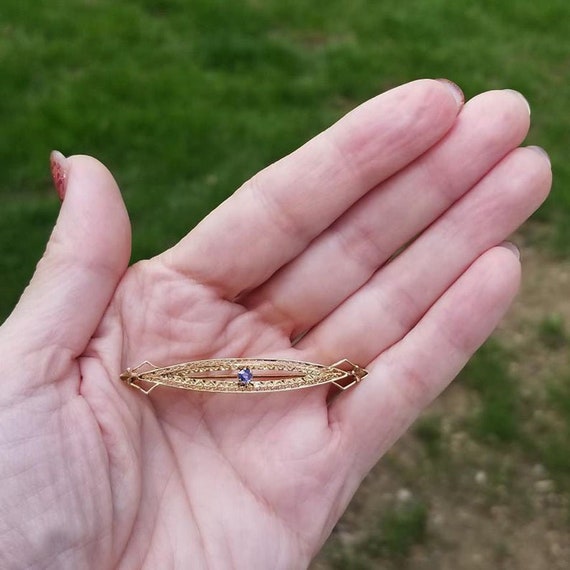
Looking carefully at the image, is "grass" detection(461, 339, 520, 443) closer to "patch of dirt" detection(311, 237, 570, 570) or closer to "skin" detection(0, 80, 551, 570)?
"patch of dirt" detection(311, 237, 570, 570)

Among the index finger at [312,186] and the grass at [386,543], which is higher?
the index finger at [312,186]

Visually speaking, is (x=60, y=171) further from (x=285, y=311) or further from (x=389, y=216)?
(x=389, y=216)

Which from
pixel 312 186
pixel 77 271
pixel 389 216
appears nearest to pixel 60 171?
pixel 77 271

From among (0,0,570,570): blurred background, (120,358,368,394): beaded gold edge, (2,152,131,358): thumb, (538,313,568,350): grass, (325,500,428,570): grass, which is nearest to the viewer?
(2,152,131,358): thumb

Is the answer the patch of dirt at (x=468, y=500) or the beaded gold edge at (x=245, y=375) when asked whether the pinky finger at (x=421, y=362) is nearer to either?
the beaded gold edge at (x=245, y=375)

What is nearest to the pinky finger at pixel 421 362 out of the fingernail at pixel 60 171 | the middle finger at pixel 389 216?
the middle finger at pixel 389 216

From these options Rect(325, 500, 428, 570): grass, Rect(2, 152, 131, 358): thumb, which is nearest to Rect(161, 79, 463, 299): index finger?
Rect(2, 152, 131, 358): thumb

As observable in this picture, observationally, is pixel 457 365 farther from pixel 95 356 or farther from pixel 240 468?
pixel 95 356
